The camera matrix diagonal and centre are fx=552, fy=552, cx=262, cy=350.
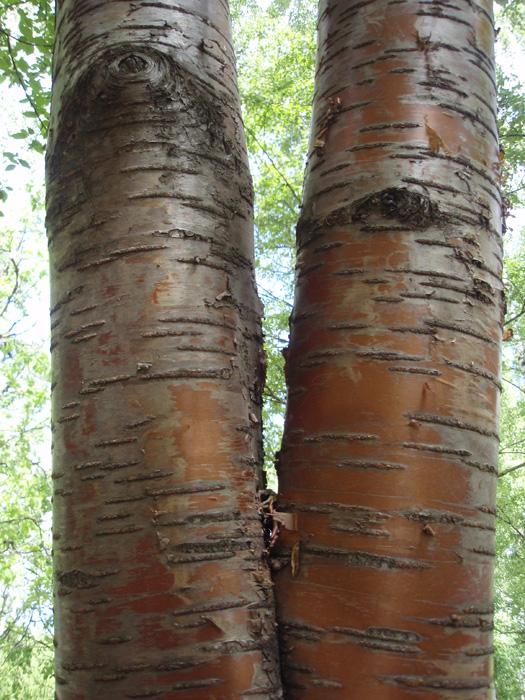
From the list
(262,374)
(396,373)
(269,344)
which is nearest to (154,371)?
(262,374)

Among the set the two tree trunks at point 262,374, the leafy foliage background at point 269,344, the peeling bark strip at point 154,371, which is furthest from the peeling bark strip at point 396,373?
the leafy foliage background at point 269,344

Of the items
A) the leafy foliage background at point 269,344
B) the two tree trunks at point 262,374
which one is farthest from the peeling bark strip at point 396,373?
the leafy foliage background at point 269,344

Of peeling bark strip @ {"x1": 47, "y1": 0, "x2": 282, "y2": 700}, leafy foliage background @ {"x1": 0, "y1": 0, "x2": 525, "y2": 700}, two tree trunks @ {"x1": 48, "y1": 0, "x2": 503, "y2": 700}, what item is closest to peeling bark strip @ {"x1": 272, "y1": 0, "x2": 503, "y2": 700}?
two tree trunks @ {"x1": 48, "y1": 0, "x2": 503, "y2": 700}

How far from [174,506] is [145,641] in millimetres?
202

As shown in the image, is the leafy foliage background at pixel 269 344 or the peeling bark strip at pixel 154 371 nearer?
the peeling bark strip at pixel 154 371

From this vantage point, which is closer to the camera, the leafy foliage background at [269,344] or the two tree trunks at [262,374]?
the two tree trunks at [262,374]

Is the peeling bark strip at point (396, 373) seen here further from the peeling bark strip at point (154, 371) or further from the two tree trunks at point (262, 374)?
the peeling bark strip at point (154, 371)

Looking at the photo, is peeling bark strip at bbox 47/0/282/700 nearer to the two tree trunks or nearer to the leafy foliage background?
the two tree trunks

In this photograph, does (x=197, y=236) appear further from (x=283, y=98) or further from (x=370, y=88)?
(x=283, y=98)

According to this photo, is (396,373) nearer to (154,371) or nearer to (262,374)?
(262,374)

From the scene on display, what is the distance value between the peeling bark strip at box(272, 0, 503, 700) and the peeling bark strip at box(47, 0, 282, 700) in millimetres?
115

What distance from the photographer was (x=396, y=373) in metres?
0.97

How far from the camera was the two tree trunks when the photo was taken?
0.88 m

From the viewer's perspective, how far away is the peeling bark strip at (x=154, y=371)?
0.86 meters
